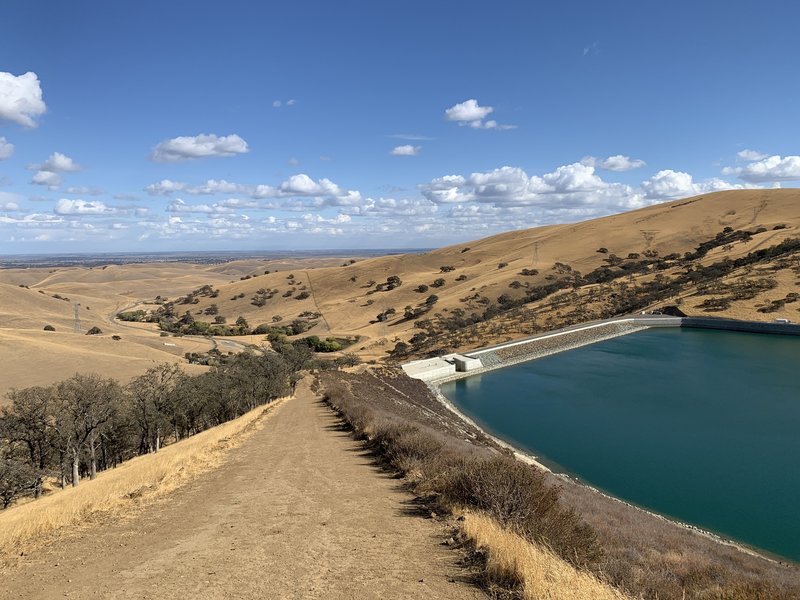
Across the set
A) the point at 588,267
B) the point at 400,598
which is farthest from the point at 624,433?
the point at 588,267

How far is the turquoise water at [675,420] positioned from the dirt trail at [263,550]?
15.6 metres

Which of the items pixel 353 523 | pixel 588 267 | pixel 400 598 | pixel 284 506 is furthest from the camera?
pixel 588 267

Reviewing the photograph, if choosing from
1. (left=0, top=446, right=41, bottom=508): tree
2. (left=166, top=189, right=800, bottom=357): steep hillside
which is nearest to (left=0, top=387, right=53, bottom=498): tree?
(left=0, top=446, right=41, bottom=508): tree

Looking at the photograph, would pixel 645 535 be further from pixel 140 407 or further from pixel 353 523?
pixel 140 407

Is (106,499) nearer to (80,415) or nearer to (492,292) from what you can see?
(80,415)

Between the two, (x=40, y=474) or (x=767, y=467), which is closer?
(x=40, y=474)

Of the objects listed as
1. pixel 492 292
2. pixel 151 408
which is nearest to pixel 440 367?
pixel 151 408

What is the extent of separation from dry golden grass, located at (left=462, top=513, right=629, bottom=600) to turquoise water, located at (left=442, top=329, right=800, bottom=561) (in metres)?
15.3

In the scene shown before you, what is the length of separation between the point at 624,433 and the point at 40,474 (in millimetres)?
31886

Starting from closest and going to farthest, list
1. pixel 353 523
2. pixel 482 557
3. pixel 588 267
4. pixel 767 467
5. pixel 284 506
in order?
pixel 482 557, pixel 353 523, pixel 284 506, pixel 767 467, pixel 588 267

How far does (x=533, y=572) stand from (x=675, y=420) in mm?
31246

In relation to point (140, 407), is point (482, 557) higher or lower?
higher

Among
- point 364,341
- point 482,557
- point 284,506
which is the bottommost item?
point 364,341

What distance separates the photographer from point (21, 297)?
3615 inches
